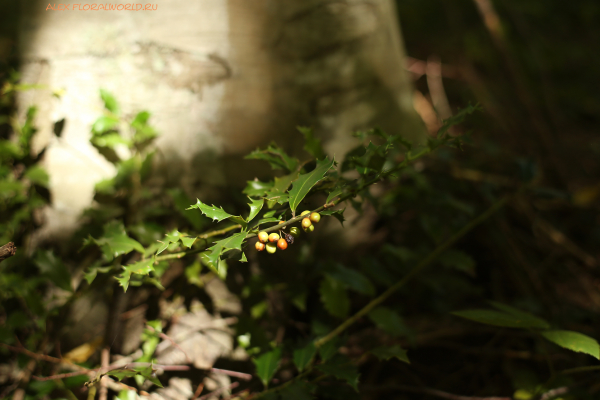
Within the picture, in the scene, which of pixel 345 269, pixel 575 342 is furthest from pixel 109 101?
pixel 575 342

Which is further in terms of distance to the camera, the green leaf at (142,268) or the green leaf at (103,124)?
the green leaf at (103,124)

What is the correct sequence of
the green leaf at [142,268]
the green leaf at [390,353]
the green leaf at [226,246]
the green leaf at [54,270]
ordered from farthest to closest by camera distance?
the green leaf at [54,270] → the green leaf at [390,353] → the green leaf at [142,268] → the green leaf at [226,246]

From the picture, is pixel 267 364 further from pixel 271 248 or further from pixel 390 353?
pixel 271 248

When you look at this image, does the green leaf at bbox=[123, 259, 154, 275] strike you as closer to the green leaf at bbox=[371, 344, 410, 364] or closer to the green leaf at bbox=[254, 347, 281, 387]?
the green leaf at bbox=[254, 347, 281, 387]

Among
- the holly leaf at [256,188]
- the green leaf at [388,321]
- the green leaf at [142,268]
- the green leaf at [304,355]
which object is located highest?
Result: the holly leaf at [256,188]

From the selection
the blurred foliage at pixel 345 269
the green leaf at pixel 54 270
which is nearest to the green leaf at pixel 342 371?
the blurred foliage at pixel 345 269

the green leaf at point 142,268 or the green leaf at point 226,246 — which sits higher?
the green leaf at point 226,246

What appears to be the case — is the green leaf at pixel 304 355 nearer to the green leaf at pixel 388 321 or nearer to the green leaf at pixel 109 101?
the green leaf at pixel 388 321
